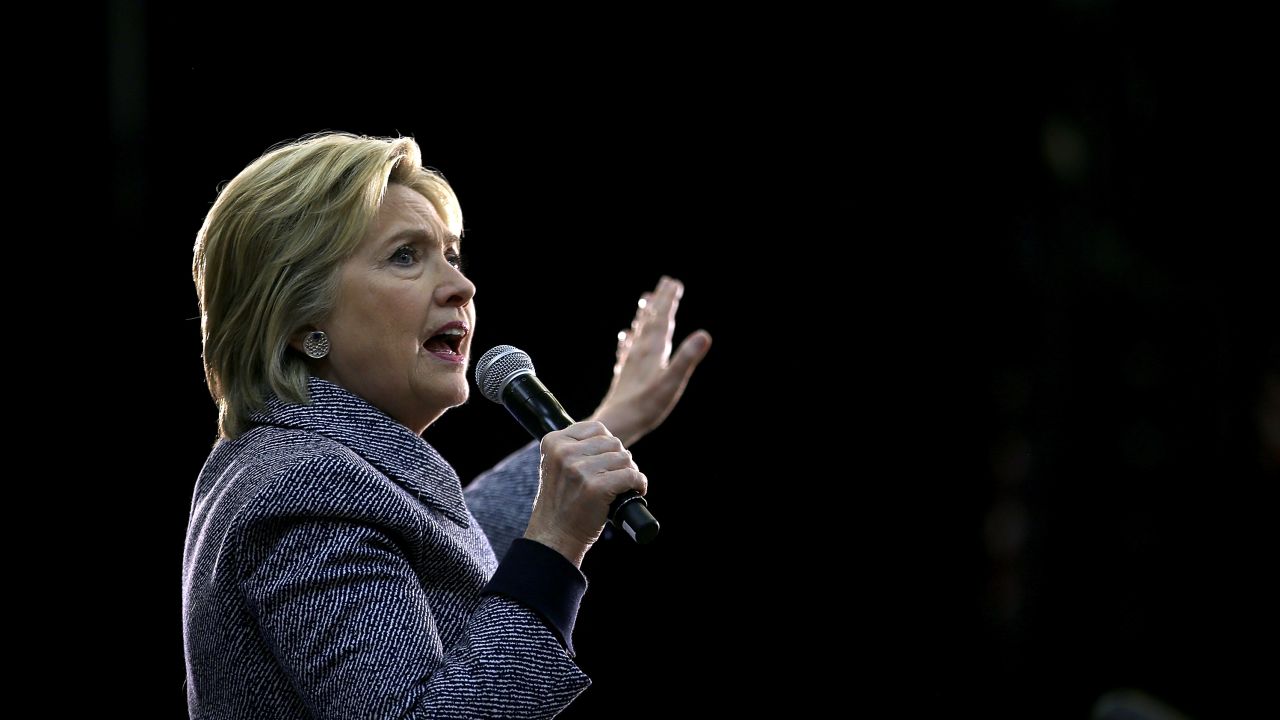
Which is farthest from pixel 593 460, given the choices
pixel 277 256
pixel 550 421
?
pixel 277 256

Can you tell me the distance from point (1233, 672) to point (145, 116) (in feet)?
6.78

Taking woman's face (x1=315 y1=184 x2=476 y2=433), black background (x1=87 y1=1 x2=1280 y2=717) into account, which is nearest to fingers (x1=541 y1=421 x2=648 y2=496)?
woman's face (x1=315 y1=184 x2=476 y2=433)

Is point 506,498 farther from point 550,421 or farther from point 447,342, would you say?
point 550,421

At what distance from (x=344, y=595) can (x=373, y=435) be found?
25 cm

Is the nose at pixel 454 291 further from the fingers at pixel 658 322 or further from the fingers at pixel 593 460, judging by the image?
the fingers at pixel 658 322

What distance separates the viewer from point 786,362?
2.94 metres

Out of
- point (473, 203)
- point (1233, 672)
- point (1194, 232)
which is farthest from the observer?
point (473, 203)

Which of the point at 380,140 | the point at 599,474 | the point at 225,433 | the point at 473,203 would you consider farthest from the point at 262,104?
the point at 599,474

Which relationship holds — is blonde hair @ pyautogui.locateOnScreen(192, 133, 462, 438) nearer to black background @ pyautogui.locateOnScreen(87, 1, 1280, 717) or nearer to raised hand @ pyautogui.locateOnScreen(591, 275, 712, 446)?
raised hand @ pyautogui.locateOnScreen(591, 275, 712, 446)

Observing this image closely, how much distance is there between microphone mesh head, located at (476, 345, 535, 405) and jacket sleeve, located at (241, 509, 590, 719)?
274 mm

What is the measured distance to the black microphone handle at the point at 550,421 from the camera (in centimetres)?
126

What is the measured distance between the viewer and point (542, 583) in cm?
130

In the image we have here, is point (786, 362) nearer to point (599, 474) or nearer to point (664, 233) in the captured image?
point (664, 233)

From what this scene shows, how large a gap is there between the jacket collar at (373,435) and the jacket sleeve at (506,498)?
0.46 meters
